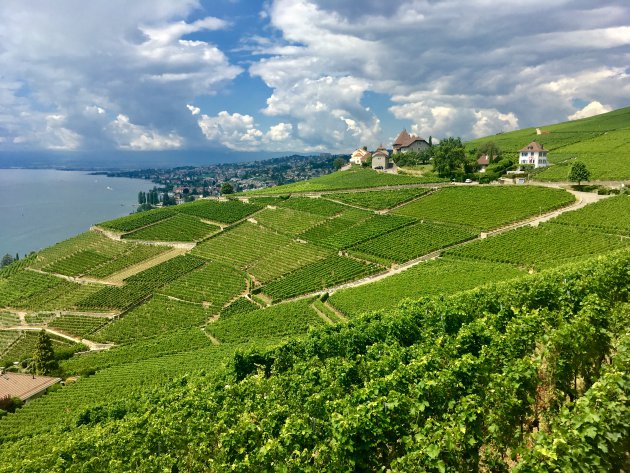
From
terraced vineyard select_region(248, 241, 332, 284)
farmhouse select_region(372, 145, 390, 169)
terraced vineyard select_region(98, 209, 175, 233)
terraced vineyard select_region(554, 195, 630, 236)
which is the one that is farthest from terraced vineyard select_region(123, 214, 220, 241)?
terraced vineyard select_region(554, 195, 630, 236)

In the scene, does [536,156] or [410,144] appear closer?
[536,156]

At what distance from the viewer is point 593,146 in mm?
100438

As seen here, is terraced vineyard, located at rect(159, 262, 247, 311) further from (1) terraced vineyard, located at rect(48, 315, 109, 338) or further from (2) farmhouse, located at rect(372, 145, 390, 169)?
(2) farmhouse, located at rect(372, 145, 390, 169)

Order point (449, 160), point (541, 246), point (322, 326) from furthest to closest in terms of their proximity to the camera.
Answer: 1. point (449, 160)
2. point (541, 246)
3. point (322, 326)

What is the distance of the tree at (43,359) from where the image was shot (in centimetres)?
3900

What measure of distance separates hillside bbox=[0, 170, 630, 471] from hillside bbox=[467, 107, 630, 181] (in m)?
13.1

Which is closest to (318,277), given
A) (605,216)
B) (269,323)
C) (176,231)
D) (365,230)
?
(269,323)

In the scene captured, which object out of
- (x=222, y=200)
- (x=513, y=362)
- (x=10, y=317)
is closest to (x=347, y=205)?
(x=222, y=200)

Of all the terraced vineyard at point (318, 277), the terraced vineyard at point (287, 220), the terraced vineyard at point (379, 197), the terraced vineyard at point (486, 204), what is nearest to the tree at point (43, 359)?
the terraced vineyard at point (318, 277)

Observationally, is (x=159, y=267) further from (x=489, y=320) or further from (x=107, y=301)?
(x=489, y=320)

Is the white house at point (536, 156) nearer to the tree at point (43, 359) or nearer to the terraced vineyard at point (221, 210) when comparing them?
the terraced vineyard at point (221, 210)

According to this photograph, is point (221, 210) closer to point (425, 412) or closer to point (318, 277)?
point (318, 277)

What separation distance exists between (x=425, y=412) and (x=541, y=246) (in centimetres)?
4357

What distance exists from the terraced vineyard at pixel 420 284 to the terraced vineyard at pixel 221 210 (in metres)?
46.6
